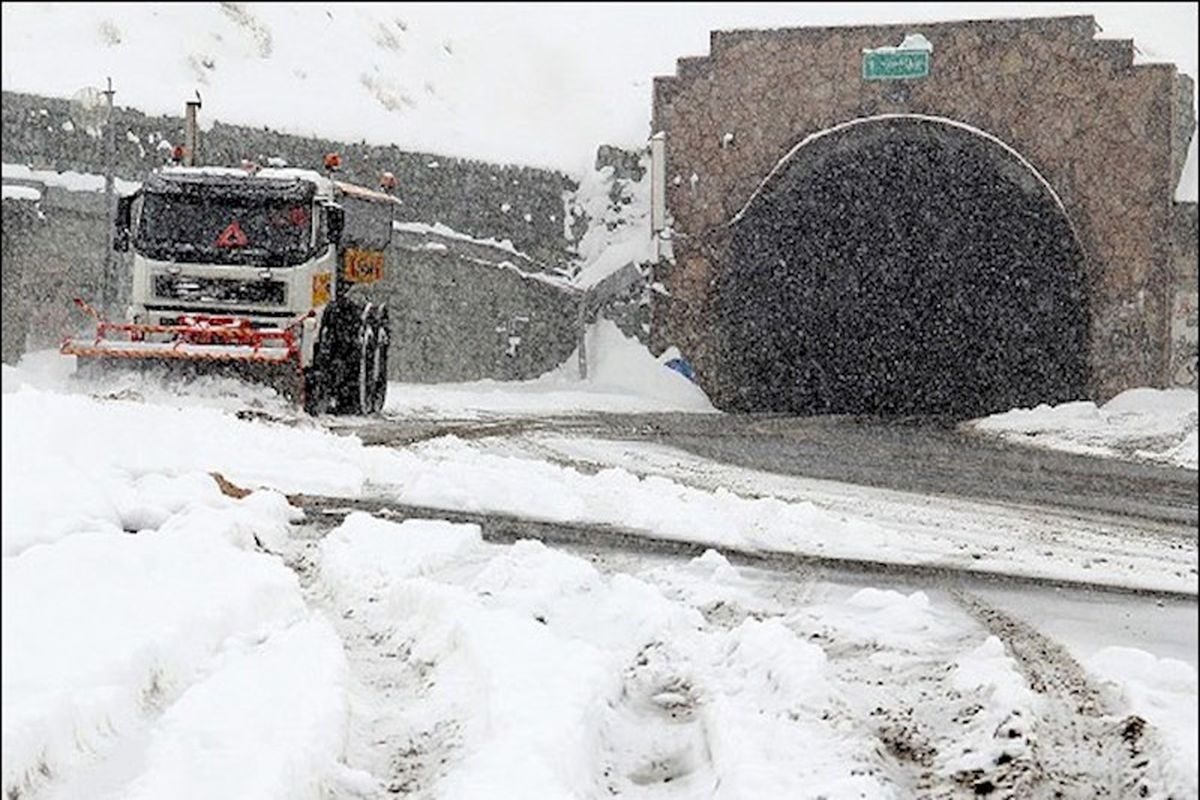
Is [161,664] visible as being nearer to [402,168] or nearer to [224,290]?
[402,168]

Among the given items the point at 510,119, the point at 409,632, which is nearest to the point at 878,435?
the point at 510,119

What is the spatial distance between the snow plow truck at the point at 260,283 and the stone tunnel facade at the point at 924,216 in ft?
1.58

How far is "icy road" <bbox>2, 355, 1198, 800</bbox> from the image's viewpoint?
138 cm

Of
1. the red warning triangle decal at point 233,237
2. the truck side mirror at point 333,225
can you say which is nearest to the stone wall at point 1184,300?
the truck side mirror at point 333,225

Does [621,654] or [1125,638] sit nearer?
[1125,638]

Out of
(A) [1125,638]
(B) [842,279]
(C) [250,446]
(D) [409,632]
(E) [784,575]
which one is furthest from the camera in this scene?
(C) [250,446]

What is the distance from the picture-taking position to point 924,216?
1.90m

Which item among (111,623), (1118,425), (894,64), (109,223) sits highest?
(894,64)

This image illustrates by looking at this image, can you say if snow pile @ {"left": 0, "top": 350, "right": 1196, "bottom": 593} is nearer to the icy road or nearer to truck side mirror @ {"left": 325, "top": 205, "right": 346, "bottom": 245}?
the icy road

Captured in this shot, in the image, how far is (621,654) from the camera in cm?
469

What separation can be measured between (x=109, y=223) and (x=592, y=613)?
3.31m

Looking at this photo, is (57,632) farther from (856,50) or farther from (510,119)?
(856,50)

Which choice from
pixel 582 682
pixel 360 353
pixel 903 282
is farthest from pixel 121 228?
pixel 360 353

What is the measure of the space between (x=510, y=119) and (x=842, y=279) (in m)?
0.50
